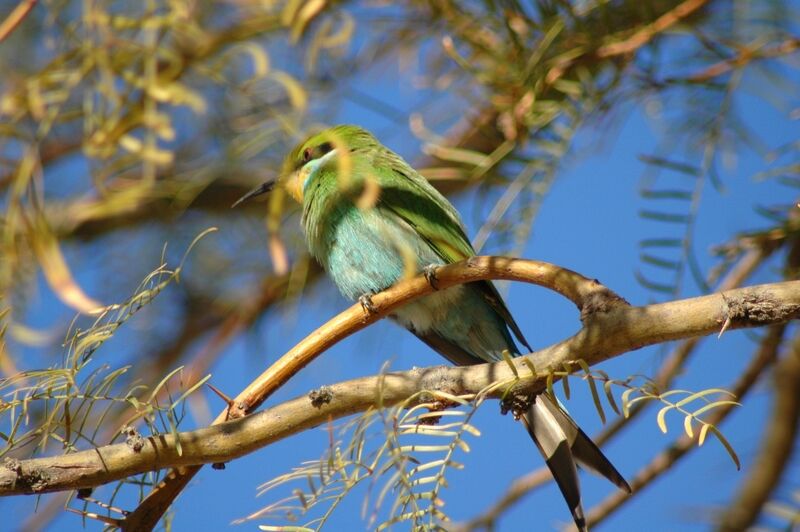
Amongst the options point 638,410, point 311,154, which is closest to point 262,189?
point 311,154

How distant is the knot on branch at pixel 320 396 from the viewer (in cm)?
122

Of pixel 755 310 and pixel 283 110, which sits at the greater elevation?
pixel 283 110

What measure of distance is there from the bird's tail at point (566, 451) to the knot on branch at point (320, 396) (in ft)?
1.20

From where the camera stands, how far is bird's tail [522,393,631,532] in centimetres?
156

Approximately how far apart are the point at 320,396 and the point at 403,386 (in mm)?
115

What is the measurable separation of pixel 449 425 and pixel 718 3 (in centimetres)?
173

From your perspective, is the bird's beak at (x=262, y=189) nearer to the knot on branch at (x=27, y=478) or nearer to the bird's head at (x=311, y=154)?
the bird's head at (x=311, y=154)

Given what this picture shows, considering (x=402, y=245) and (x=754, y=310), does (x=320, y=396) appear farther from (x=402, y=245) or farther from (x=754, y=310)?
(x=402, y=245)

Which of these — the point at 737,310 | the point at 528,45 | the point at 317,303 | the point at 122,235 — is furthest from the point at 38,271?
the point at 737,310

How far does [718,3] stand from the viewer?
235 centimetres

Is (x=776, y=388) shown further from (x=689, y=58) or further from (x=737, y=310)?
(x=737, y=310)

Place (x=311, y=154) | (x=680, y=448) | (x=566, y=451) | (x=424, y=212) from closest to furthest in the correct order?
(x=566, y=451) < (x=680, y=448) < (x=424, y=212) < (x=311, y=154)

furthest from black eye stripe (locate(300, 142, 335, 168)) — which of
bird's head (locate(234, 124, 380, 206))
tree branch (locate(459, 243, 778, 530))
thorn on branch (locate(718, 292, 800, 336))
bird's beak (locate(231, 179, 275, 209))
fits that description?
thorn on branch (locate(718, 292, 800, 336))

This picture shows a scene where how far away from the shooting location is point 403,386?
1.25 metres
